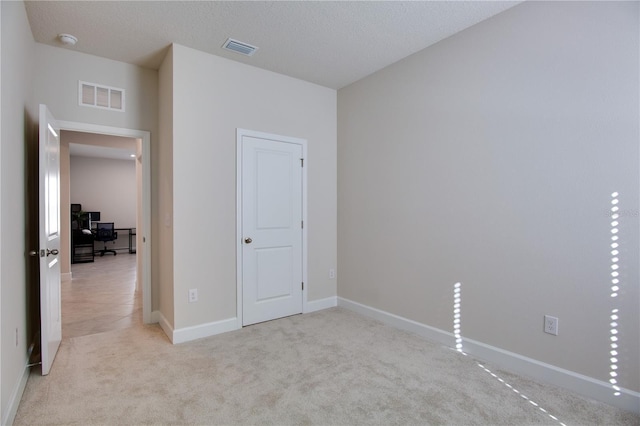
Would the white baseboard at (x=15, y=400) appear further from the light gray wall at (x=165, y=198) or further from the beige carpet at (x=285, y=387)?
the light gray wall at (x=165, y=198)

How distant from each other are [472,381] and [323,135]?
303 cm

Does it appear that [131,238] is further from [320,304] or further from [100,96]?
[320,304]

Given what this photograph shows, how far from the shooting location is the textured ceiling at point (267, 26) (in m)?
2.52

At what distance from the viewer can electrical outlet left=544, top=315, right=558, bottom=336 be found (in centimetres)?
235

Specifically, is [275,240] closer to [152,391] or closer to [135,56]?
[152,391]

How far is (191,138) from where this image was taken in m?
3.19

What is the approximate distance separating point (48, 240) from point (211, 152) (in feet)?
4.94

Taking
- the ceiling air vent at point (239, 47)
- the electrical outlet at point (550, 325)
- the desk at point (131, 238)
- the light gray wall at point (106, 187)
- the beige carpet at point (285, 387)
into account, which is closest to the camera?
the beige carpet at point (285, 387)

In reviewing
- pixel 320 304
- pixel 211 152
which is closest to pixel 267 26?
pixel 211 152

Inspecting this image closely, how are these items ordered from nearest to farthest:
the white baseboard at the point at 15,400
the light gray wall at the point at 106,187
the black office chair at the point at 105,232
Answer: the white baseboard at the point at 15,400 < the black office chair at the point at 105,232 < the light gray wall at the point at 106,187

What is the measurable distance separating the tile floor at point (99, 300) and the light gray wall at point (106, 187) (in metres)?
2.43

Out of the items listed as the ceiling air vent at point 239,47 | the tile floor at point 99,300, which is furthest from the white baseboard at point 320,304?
the ceiling air vent at point 239,47

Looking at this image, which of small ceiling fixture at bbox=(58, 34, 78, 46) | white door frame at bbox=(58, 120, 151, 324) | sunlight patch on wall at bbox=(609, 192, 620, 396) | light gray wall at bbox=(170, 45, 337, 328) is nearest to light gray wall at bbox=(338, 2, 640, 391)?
sunlight patch on wall at bbox=(609, 192, 620, 396)

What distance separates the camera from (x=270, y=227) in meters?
3.74
